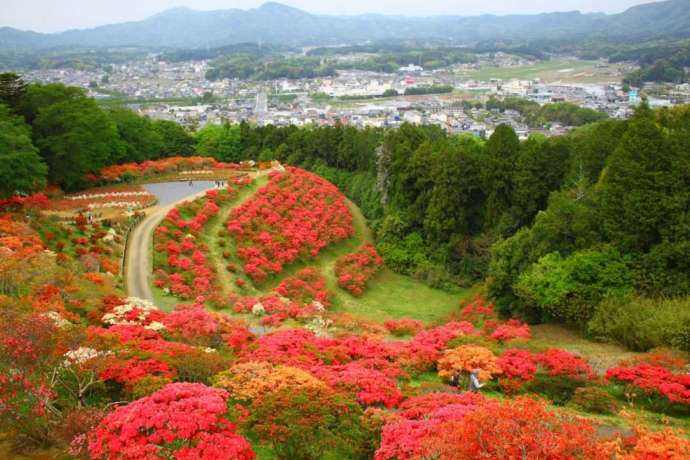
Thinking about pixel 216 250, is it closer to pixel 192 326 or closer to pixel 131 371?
pixel 192 326

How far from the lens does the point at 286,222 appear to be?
34.8 metres

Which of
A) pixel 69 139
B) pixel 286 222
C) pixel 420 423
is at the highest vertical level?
pixel 69 139

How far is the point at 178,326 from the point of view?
19156 mm

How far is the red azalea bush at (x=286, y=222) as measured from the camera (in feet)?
101

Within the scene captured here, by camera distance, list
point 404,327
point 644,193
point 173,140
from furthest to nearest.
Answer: point 173,140, point 644,193, point 404,327

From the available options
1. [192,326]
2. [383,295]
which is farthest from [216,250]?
[192,326]

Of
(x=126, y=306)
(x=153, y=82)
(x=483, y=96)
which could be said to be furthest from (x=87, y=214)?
(x=153, y=82)

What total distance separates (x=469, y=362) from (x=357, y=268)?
1682 centimetres

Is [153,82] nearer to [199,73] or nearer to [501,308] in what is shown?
[199,73]

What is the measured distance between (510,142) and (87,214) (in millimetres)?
24217

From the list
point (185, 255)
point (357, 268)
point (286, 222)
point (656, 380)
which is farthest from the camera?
point (286, 222)

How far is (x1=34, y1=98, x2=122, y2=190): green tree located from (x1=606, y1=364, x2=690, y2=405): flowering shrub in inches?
1255

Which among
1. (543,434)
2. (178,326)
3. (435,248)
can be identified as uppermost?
(543,434)

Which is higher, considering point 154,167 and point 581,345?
point 154,167
